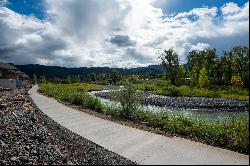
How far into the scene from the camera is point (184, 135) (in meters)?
12.4

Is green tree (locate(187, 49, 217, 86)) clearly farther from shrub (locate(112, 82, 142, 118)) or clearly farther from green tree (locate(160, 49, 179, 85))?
shrub (locate(112, 82, 142, 118))

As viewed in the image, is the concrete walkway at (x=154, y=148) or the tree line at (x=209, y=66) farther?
the tree line at (x=209, y=66)

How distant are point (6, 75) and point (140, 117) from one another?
7170 cm

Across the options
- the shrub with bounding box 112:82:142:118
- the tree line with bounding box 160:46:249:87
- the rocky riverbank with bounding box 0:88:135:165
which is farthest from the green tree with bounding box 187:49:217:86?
the rocky riverbank with bounding box 0:88:135:165

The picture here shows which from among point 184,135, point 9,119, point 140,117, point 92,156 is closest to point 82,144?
point 92,156

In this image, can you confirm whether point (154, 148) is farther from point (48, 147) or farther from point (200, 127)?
point (48, 147)

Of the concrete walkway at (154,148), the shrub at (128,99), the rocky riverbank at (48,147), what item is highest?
the shrub at (128,99)

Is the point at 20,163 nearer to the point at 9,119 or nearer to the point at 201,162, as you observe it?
the point at 201,162

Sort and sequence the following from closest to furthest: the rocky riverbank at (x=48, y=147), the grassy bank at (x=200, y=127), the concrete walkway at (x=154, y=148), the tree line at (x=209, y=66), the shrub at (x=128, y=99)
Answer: the concrete walkway at (x=154, y=148)
the rocky riverbank at (x=48, y=147)
the grassy bank at (x=200, y=127)
the shrub at (x=128, y=99)
the tree line at (x=209, y=66)

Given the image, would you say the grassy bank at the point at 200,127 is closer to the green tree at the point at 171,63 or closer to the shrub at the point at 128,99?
the shrub at the point at 128,99

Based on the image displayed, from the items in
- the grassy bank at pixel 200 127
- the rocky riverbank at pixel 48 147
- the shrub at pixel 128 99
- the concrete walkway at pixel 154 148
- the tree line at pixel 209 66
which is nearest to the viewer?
the concrete walkway at pixel 154 148

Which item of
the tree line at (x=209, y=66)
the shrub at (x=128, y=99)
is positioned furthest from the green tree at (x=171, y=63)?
the shrub at (x=128, y=99)

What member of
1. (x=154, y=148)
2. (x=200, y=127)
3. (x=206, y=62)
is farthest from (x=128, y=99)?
(x=206, y=62)

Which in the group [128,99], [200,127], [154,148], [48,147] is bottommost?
[48,147]
